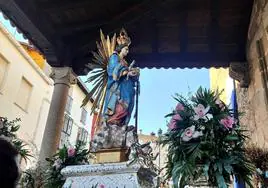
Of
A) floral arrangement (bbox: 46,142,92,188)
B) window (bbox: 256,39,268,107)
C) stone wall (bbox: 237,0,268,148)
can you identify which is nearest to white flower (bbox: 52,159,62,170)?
floral arrangement (bbox: 46,142,92,188)

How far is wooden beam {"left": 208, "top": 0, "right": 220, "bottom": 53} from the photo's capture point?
684cm

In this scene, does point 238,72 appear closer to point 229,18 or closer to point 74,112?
point 229,18

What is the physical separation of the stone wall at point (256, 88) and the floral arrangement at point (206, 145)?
270 centimetres

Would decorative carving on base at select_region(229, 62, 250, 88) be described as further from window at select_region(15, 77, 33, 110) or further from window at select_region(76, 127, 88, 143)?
window at select_region(76, 127, 88, 143)

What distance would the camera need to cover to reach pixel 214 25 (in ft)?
23.6

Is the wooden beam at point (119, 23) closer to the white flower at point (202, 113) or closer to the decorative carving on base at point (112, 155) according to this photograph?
the white flower at point (202, 113)

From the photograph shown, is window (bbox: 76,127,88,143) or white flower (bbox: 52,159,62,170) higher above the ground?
window (bbox: 76,127,88,143)

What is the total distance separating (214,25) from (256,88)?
1809 mm

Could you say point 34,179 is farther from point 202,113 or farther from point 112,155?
point 202,113

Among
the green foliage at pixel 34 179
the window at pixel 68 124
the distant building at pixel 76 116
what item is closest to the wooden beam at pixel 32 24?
the green foliage at pixel 34 179

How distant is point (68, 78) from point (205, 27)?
138 inches

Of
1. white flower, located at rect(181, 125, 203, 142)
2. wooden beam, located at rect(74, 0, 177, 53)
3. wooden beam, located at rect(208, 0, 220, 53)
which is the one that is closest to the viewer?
white flower, located at rect(181, 125, 203, 142)

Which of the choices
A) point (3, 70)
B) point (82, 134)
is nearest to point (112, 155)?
point (3, 70)

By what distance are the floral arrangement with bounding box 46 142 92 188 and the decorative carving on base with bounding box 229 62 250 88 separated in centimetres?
437
